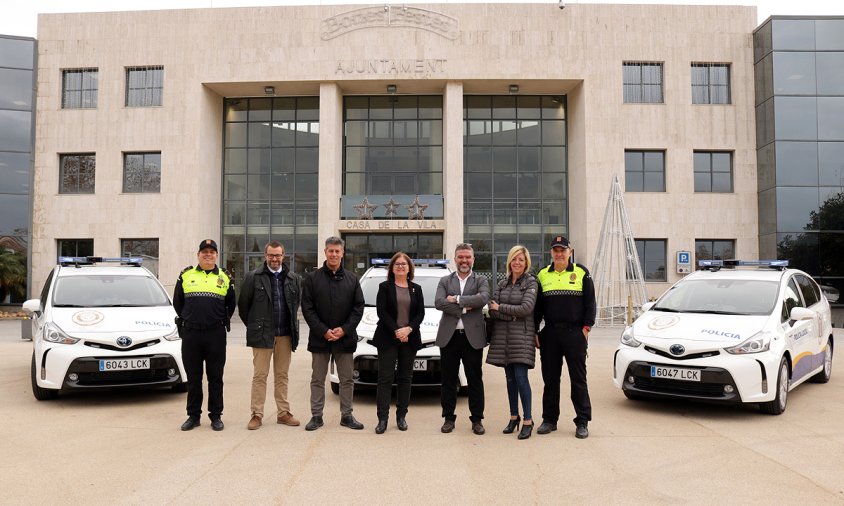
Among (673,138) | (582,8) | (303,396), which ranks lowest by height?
(303,396)

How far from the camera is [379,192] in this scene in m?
25.5

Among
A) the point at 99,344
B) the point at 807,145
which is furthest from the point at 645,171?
the point at 99,344

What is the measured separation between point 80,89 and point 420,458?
2558 cm

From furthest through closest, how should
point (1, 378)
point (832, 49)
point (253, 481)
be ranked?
point (832, 49)
point (1, 378)
point (253, 481)

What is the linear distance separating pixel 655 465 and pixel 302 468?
2.75 metres

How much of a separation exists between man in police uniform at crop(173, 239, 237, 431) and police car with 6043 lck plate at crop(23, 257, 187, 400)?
113 cm

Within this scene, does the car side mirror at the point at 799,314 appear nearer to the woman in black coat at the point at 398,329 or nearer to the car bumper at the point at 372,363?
the car bumper at the point at 372,363

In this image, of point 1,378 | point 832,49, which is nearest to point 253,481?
point 1,378

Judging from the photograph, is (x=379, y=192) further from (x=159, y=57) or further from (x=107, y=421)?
(x=107, y=421)

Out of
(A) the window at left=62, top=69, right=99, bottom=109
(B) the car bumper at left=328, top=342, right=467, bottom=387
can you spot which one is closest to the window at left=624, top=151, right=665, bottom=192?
(B) the car bumper at left=328, top=342, right=467, bottom=387

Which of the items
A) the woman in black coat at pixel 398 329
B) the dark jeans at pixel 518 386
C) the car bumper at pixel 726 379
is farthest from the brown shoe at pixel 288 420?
the car bumper at pixel 726 379

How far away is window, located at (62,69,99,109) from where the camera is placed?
25.1 metres

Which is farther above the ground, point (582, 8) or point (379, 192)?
point (582, 8)

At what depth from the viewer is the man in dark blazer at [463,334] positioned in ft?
19.6
